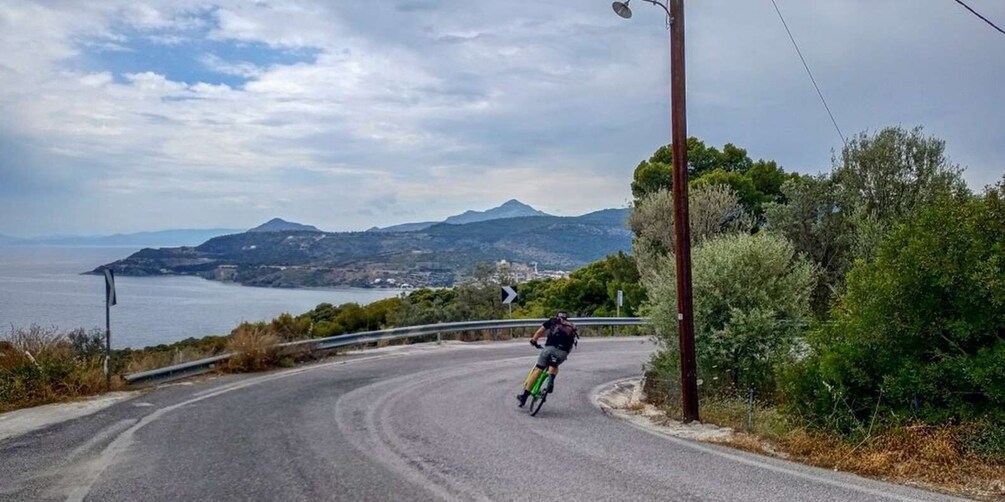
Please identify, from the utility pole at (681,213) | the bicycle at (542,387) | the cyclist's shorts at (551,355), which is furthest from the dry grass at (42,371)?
the utility pole at (681,213)

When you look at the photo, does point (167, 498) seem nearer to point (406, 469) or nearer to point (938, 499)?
point (406, 469)

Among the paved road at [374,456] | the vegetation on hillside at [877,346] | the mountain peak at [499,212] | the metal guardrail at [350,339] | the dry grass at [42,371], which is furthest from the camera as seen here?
the mountain peak at [499,212]

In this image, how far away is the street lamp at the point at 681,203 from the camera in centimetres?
1099

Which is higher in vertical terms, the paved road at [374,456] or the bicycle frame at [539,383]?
the bicycle frame at [539,383]

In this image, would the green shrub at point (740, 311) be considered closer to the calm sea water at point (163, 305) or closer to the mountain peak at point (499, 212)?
the calm sea water at point (163, 305)

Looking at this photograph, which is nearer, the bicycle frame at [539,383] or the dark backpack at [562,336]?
the bicycle frame at [539,383]

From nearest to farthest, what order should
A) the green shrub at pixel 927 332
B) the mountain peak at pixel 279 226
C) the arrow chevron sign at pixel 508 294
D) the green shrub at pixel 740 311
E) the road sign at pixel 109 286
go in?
the green shrub at pixel 927 332, the green shrub at pixel 740 311, the road sign at pixel 109 286, the arrow chevron sign at pixel 508 294, the mountain peak at pixel 279 226

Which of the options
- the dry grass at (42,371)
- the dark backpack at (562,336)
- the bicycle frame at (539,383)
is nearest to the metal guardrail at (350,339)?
the dry grass at (42,371)

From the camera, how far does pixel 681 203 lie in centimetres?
1111

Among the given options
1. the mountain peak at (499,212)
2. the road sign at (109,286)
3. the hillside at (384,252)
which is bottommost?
the road sign at (109,286)

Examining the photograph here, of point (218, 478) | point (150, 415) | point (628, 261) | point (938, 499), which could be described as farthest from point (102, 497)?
point (628, 261)

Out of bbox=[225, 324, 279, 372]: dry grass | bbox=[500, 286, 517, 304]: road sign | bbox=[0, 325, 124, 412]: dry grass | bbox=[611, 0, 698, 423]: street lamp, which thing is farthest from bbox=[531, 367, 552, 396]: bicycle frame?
bbox=[500, 286, 517, 304]: road sign

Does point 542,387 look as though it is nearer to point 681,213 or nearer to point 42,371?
point 681,213

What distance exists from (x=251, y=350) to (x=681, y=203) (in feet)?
34.7
